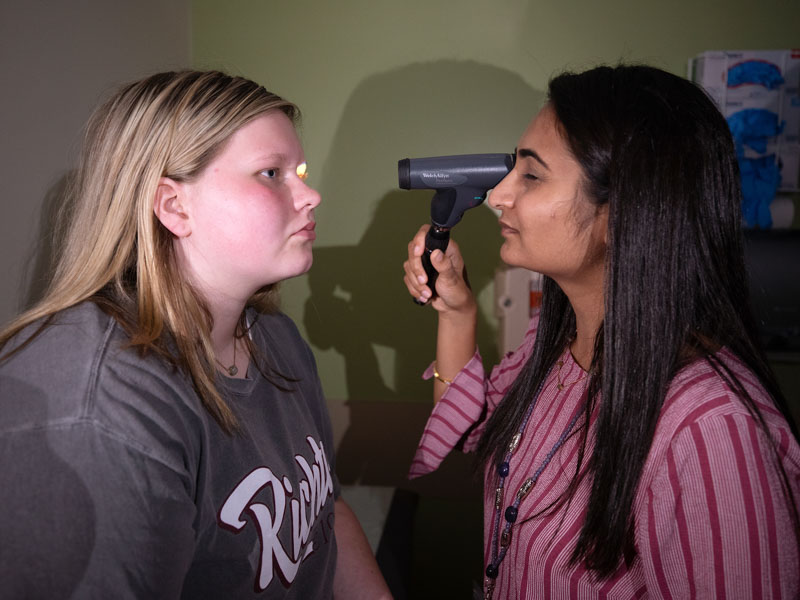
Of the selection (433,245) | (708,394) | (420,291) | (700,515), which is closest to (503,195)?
(433,245)

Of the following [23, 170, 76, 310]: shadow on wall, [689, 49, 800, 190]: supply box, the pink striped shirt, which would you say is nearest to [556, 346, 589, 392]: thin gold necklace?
the pink striped shirt

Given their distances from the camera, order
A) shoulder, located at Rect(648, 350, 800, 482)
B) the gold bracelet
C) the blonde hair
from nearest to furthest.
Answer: shoulder, located at Rect(648, 350, 800, 482)
the blonde hair
the gold bracelet

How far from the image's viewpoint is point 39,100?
118 cm

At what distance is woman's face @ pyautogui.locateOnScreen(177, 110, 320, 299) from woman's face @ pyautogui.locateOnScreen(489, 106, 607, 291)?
1.28ft

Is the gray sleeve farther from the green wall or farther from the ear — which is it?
the green wall

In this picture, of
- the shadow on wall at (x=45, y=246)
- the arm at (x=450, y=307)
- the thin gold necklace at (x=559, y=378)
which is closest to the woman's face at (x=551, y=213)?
the thin gold necklace at (x=559, y=378)

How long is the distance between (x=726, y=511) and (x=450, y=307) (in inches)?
30.7

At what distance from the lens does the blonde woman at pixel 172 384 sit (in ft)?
2.11

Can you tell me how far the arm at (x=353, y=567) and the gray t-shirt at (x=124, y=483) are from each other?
236mm

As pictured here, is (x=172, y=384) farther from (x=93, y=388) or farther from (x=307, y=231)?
(x=307, y=231)

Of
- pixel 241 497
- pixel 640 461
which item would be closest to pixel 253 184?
pixel 241 497

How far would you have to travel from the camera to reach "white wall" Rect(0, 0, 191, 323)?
1105 millimetres

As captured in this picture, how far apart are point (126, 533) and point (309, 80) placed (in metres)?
1.68

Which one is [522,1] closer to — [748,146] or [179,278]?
[748,146]
